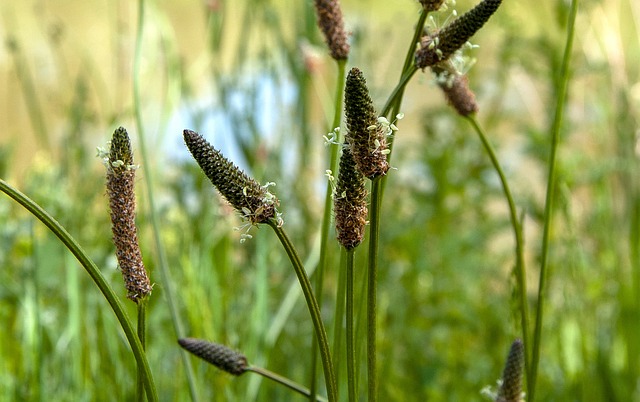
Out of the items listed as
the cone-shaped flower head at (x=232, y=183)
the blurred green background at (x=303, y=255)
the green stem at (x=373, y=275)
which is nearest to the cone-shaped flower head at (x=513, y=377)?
the green stem at (x=373, y=275)

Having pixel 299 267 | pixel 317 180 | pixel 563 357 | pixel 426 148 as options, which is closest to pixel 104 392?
pixel 563 357

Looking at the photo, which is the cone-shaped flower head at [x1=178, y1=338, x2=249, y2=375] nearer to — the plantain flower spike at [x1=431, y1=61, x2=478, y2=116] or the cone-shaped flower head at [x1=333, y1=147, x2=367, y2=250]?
the cone-shaped flower head at [x1=333, y1=147, x2=367, y2=250]

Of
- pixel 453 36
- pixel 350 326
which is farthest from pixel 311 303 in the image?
pixel 453 36

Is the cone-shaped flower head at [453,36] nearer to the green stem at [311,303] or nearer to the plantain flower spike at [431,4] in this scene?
the plantain flower spike at [431,4]

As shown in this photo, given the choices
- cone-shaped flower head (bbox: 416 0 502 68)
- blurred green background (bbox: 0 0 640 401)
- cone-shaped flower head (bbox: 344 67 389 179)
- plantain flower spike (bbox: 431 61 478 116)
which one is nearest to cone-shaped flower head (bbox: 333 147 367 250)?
cone-shaped flower head (bbox: 344 67 389 179)

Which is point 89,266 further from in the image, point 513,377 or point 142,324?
point 513,377

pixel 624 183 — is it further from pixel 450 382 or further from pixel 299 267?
pixel 299 267
